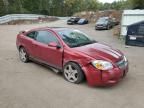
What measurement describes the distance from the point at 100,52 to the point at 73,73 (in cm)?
94

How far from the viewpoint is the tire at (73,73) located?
5820mm

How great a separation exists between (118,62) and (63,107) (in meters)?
2.04

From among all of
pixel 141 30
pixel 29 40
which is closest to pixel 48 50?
pixel 29 40

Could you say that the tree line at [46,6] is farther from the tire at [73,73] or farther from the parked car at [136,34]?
the tire at [73,73]

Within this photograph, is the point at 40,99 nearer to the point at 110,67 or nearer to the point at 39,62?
the point at 110,67

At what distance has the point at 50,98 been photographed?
201 inches

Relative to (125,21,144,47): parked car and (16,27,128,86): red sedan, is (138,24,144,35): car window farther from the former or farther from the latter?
(16,27,128,86): red sedan

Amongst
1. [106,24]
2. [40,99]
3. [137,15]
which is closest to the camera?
[40,99]

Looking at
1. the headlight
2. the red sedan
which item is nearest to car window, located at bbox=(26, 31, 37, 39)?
the red sedan

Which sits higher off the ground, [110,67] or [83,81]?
[110,67]

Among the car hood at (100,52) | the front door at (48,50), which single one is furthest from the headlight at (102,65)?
the front door at (48,50)

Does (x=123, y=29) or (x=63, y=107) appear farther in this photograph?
(x=123, y=29)

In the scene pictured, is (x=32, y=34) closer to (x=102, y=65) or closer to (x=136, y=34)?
(x=102, y=65)

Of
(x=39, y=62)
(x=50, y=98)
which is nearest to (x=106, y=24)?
(x=39, y=62)
